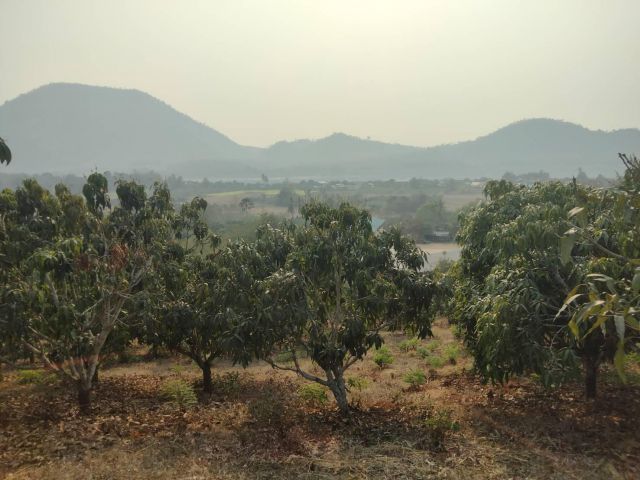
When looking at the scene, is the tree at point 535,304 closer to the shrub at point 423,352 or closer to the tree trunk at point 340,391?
the tree trunk at point 340,391

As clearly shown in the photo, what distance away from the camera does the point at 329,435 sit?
419 inches

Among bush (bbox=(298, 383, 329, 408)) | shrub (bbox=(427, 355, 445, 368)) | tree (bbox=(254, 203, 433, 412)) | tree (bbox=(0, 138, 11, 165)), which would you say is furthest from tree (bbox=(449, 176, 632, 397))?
tree (bbox=(0, 138, 11, 165))

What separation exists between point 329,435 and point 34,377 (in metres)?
11.2

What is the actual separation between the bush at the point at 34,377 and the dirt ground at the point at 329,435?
0.74 metres

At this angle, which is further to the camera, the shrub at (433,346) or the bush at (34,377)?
the shrub at (433,346)

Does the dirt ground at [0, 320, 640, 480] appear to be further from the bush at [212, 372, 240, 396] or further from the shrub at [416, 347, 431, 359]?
the shrub at [416, 347, 431, 359]

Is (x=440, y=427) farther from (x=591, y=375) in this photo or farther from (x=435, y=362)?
(x=435, y=362)

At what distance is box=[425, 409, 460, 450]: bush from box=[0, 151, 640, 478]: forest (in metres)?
0.05

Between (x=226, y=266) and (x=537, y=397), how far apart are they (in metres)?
9.12

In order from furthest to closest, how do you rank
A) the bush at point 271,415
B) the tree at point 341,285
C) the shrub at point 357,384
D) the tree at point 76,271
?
the shrub at point 357,384, the bush at point 271,415, the tree at point 341,285, the tree at point 76,271

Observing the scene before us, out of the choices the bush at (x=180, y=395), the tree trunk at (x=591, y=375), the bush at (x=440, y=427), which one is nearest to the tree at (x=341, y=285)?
the bush at (x=440, y=427)

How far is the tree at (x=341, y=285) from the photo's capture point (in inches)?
408

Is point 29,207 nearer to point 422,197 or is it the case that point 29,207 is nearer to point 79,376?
point 79,376

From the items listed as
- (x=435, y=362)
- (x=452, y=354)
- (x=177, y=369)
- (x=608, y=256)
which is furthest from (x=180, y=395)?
(x=452, y=354)
